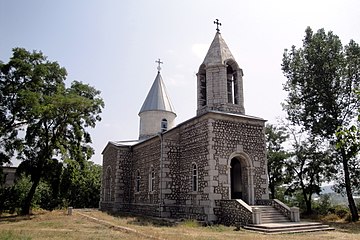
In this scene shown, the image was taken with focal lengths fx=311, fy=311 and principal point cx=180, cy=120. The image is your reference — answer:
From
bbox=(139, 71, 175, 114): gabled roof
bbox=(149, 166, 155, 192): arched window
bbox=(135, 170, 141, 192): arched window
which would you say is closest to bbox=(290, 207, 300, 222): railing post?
bbox=(149, 166, 155, 192): arched window

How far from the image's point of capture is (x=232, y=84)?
61.5ft

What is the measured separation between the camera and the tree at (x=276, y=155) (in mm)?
24625

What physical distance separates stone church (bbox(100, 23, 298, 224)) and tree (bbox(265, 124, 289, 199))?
7.63 metres

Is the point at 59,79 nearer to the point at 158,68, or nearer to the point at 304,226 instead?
the point at 158,68

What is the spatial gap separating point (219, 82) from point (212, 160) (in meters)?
4.87

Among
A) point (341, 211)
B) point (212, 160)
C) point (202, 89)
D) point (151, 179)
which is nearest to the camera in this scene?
point (212, 160)

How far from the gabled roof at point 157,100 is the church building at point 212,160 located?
239 inches

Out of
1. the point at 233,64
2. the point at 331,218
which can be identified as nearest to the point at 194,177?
the point at 233,64

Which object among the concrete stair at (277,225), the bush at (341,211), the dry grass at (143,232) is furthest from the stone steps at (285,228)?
the bush at (341,211)

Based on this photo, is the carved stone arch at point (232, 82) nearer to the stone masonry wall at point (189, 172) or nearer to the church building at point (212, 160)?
the church building at point (212, 160)

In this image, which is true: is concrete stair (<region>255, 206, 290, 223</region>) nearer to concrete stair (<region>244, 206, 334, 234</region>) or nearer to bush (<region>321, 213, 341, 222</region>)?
concrete stair (<region>244, 206, 334, 234</region>)

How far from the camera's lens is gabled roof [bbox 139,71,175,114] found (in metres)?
27.8

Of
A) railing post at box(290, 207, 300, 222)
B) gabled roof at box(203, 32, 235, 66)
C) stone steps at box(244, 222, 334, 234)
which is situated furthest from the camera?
gabled roof at box(203, 32, 235, 66)

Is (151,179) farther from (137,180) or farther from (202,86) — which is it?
(202,86)
